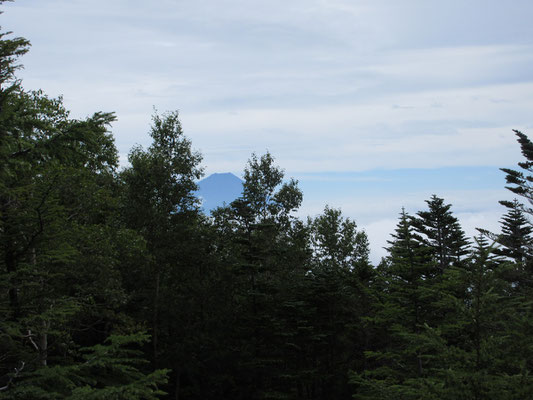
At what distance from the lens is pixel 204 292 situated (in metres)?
31.1

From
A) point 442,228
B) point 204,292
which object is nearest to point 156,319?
point 204,292

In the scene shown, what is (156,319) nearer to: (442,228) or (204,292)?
(204,292)

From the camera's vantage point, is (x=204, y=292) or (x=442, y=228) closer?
(x=204, y=292)

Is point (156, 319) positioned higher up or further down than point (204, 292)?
further down

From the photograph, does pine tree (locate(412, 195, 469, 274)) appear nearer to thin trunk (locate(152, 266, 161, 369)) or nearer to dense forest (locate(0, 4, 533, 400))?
dense forest (locate(0, 4, 533, 400))

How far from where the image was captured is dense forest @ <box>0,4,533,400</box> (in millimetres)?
10547

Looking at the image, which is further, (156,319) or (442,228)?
(442,228)

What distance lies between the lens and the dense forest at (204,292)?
34.6ft

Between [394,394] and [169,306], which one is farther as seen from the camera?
[169,306]

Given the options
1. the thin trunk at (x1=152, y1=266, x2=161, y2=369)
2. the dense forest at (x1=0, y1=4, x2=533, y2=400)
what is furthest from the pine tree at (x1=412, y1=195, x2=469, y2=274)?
the thin trunk at (x1=152, y1=266, x2=161, y2=369)

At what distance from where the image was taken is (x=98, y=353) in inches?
420

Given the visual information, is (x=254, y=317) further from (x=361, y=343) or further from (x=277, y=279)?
(x=361, y=343)

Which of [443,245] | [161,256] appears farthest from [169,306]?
[443,245]

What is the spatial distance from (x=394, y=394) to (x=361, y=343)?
24.9m
